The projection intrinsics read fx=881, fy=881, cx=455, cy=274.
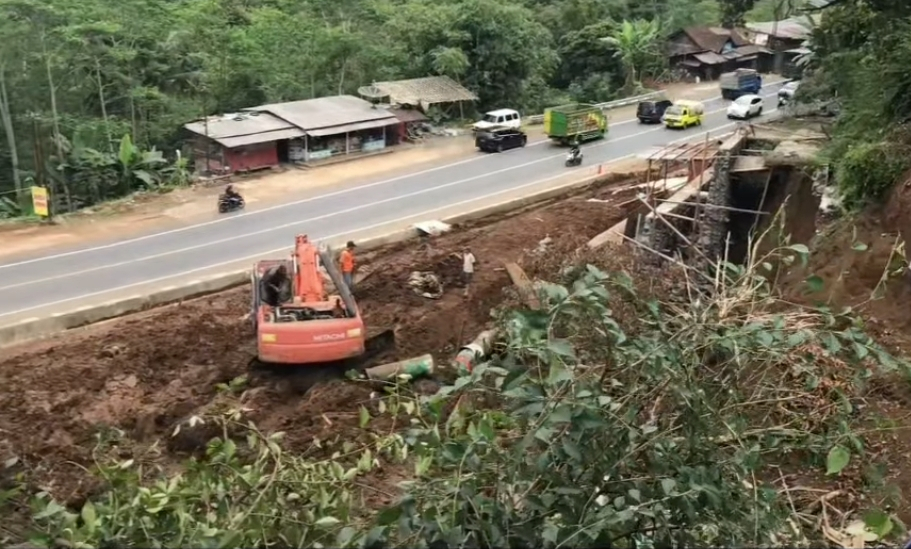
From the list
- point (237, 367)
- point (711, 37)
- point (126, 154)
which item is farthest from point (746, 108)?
point (237, 367)

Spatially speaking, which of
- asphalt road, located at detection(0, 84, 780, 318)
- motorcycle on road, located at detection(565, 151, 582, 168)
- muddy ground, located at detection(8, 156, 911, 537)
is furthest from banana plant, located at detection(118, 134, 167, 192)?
motorcycle on road, located at detection(565, 151, 582, 168)

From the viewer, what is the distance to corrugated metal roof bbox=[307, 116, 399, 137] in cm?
2836

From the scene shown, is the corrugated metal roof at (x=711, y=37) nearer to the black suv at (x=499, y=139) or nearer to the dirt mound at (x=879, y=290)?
the black suv at (x=499, y=139)

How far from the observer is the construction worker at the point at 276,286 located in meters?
13.9

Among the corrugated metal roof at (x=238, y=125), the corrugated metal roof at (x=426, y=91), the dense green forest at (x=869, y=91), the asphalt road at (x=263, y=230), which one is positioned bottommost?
the asphalt road at (x=263, y=230)

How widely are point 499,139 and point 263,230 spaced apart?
10778mm

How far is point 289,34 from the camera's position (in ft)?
111

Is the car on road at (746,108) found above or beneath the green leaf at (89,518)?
beneath

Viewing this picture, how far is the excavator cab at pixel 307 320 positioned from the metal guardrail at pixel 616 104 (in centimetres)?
2209

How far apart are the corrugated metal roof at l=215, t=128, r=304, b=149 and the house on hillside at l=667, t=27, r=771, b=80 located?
25.1m

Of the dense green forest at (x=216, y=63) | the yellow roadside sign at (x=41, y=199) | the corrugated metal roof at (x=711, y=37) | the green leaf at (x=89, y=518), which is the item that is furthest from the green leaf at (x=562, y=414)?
the corrugated metal roof at (x=711, y=37)

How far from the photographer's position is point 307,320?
12.7 metres

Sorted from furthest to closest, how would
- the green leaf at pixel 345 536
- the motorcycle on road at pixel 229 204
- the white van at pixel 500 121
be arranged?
1. the white van at pixel 500 121
2. the motorcycle on road at pixel 229 204
3. the green leaf at pixel 345 536

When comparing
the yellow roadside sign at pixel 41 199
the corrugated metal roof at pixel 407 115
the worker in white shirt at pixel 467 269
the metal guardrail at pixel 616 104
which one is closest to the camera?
the worker in white shirt at pixel 467 269
